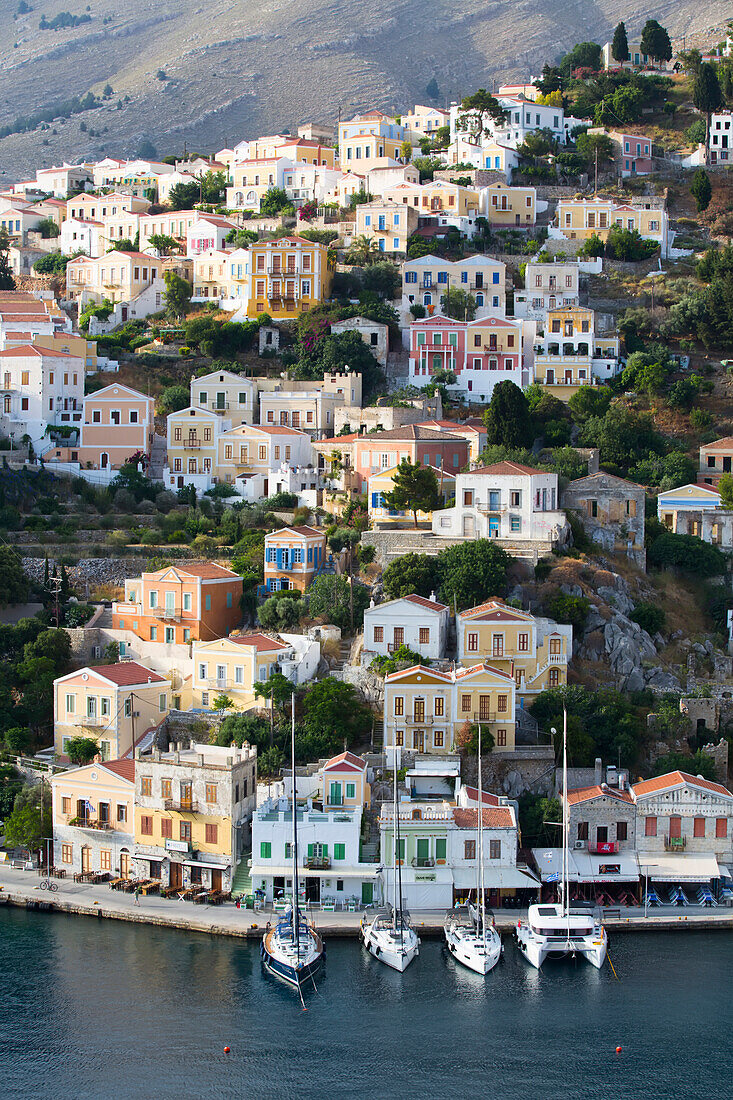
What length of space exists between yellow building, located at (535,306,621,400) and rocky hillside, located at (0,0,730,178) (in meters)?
85.9

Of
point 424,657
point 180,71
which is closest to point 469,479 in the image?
point 424,657

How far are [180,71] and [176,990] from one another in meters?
141

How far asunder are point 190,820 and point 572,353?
31.0 metres

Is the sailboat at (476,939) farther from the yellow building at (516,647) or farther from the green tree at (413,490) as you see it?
the green tree at (413,490)

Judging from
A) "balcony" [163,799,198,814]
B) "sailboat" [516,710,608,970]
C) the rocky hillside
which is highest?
the rocky hillside

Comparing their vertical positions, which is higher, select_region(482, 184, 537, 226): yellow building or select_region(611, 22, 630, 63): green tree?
select_region(611, 22, 630, 63): green tree

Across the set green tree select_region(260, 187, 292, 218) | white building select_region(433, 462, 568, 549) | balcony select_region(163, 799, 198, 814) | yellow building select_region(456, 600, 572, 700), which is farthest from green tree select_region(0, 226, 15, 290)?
balcony select_region(163, 799, 198, 814)

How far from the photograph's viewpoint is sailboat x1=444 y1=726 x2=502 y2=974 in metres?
31.9

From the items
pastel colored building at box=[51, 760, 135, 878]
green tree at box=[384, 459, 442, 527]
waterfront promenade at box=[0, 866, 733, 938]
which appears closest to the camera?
waterfront promenade at box=[0, 866, 733, 938]

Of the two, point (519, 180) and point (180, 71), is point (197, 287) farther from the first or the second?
point (180, 71)

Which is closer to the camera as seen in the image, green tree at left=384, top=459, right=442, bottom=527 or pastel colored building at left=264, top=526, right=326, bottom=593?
pastel colored building at left=264, top=526, right=326, bottom=593

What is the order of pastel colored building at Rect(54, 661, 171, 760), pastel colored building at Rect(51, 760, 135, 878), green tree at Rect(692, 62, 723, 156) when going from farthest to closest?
1. green tree at Rect(692, 62, 723, 156)
2. pastel colored building at Rect(54, 661, 171, 760)
3. pastel colored building at Rect(51, 760, 135, 878)

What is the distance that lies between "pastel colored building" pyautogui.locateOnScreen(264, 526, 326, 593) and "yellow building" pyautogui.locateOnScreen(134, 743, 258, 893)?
445 inches

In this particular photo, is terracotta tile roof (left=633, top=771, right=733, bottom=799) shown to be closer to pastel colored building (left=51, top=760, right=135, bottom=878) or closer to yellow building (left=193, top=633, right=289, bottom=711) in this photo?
yellow building (left=193, top=633, right=289, bottom=711)
